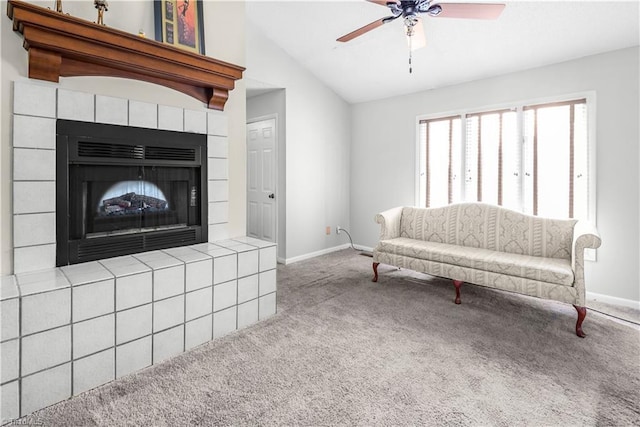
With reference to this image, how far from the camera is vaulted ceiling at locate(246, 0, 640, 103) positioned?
265 centimetres

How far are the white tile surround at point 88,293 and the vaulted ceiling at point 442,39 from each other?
1864 mm

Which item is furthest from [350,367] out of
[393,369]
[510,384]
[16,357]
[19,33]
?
[19,33]

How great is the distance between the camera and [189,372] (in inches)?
71.5

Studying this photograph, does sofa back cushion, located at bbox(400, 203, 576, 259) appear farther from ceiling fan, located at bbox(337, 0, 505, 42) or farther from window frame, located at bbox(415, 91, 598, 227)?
ceiling fan, located at bbox(337, 0, 505, 42)

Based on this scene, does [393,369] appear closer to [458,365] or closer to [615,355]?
[458,365]

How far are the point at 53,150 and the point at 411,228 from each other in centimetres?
326

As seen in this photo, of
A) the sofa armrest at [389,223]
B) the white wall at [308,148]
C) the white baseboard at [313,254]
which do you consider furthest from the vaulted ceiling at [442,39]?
the white baseboard at [313,254]

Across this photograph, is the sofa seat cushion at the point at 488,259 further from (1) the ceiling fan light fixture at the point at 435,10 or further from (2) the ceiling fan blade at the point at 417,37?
(1) the ceiling fan light fixture at the point at 435,10

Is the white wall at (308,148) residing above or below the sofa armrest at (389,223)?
above

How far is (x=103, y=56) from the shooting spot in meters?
1.91

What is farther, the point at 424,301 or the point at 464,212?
the point at 464,212

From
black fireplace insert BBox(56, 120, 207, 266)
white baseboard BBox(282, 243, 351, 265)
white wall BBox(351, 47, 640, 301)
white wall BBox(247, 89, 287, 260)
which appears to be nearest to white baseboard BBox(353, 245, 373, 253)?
white baseboard BBox(282, 243, 351, 265)

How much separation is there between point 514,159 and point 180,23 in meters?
3.41

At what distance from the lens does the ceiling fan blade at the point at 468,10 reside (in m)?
1.95
